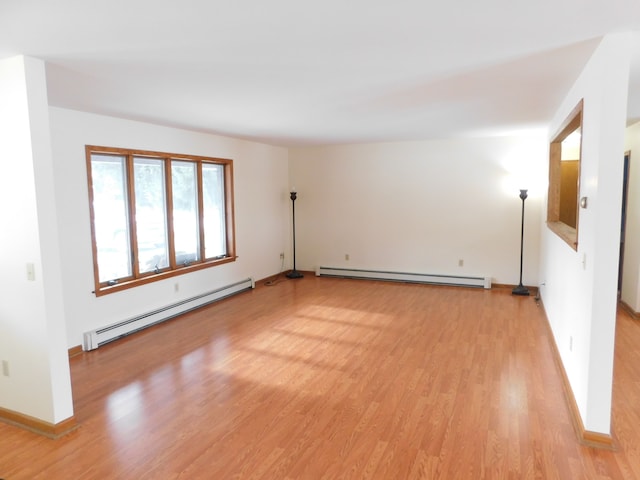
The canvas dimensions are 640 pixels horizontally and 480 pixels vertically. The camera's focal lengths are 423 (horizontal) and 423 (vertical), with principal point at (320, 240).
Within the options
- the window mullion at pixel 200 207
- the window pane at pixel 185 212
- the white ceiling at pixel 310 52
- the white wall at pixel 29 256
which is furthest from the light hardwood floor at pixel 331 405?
the white ceiling at pixel 310 52

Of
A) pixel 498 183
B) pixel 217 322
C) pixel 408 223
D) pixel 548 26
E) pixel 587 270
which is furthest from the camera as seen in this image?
pixel 408 223

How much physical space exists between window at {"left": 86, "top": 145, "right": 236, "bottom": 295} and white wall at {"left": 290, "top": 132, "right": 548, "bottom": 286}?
1.85 metres

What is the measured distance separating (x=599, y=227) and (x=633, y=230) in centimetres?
336

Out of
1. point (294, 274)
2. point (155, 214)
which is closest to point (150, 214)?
point (155, 214)

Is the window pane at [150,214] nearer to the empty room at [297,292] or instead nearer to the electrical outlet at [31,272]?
the empty room at [297,292]

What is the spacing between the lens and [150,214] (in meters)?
4.88

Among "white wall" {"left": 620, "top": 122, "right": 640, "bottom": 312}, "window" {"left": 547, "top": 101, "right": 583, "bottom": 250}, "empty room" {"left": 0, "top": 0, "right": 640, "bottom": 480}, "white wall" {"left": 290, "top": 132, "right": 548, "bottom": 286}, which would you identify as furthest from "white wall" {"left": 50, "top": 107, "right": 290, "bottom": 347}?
"white wall" {"left": 620, "top": 122, "right": 640, "bottom": 312}

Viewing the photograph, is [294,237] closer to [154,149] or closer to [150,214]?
[150,214]

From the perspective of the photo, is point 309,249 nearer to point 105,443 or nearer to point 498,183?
point 498,183

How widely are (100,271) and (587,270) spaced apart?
422cm

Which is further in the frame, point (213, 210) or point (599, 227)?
point (213, 210)

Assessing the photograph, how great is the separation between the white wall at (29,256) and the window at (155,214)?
1.50 m

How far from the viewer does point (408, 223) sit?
680cm

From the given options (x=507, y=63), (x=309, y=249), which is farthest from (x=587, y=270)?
(x=309, y=249)
